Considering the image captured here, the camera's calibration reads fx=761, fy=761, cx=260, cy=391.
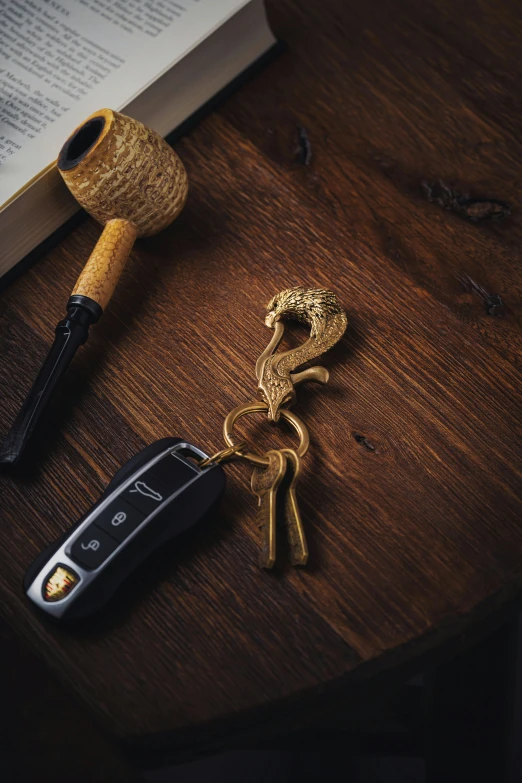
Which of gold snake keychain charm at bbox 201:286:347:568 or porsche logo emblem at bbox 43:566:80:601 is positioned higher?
porsche logo emblem at bbox 43:566:80:601

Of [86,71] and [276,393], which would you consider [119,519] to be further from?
[86,71]

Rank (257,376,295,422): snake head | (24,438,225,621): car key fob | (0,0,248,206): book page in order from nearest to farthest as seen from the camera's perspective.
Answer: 1. (24,438,225,621): car key fob
2. (257,376,295,422): snake head
3. (0,0,248,206): book page

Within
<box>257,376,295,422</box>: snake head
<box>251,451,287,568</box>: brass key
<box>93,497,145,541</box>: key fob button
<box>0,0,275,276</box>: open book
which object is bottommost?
<box>251,451,287,568</box>: brass key

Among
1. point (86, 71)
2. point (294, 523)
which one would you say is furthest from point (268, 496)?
point (86, 71)

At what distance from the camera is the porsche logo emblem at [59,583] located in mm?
632

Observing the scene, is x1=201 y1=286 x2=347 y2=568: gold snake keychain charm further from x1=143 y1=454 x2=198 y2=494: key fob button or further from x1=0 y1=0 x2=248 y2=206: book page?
x1=0 y1=0 x2=248 y2=206: book page

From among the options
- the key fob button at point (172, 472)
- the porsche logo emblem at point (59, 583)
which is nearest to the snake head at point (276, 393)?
the key fob button at point (172, 472)

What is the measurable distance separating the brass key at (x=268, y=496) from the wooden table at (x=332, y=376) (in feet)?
0.06

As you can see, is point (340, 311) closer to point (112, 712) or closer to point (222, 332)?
point (222, 332)

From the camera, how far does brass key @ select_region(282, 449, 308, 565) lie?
67cm

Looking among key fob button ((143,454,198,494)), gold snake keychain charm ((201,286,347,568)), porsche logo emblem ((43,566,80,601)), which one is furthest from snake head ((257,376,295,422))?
porsche logo emblem ((43,566,80,601))

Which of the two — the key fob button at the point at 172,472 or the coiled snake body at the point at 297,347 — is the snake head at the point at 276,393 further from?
the key fob button at the point at 172,472

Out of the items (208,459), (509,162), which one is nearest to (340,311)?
(208,459)

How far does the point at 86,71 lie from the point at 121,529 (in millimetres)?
563
